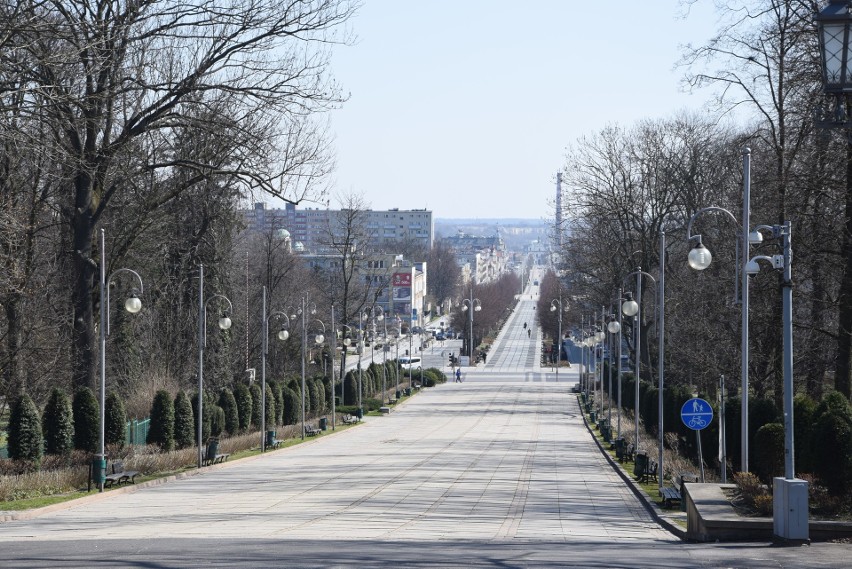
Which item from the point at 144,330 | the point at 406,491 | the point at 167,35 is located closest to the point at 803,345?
the point at 406,491

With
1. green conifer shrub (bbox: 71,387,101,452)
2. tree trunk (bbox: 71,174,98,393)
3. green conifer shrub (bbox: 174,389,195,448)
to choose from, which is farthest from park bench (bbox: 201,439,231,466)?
tree trunk (bbox: 71,174,98,393)

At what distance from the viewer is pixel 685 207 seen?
215ft

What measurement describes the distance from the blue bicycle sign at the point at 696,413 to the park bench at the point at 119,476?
14.7 m

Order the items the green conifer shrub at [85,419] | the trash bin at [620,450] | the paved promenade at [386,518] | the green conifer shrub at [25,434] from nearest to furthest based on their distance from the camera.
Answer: the paved promenade at [386,518] < the green conifer shrub at [25,434] < the green conifer shrub at [85,419] < the trash bin at [620,450]

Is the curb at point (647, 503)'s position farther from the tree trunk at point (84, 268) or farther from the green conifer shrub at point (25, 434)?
the green conifer shrub at point (25, 434)

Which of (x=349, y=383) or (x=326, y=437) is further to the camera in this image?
(x=349, y=383)

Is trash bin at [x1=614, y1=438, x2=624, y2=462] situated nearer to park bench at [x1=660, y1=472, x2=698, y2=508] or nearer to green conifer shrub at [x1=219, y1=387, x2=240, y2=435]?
park bench at [x1=660, y1=472, x2=698, y2=508]

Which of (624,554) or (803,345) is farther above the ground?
(803,345)

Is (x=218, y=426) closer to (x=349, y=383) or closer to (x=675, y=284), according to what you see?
(x=675, y=284)

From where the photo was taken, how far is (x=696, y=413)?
2580 cm

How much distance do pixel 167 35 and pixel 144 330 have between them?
2973 centimetres

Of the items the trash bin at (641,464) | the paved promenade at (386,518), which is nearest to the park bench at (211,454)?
the paved promenade at (386,518)

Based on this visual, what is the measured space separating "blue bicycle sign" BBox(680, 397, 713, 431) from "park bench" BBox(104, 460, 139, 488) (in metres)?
14.7

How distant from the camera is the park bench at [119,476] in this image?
30.9 metres
